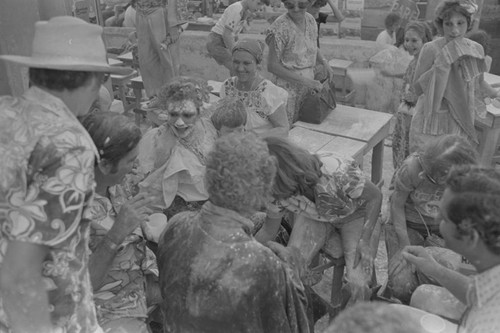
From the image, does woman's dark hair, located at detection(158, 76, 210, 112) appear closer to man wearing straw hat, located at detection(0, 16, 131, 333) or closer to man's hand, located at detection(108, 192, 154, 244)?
man's hand, located at detection(108, 192, 154, 244)

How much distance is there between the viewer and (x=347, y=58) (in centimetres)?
788

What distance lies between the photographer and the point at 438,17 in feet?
13.5

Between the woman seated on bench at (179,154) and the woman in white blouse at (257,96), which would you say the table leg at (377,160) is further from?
the woman seated on bench at (179,154)

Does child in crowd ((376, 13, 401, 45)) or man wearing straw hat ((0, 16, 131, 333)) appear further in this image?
child in crowd ((376, 13, 401, 45))

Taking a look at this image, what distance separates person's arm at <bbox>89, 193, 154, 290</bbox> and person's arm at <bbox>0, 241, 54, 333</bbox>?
61 cm

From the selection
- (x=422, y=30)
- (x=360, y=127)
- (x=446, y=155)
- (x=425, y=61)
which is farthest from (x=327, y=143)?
(x=422, y=30)

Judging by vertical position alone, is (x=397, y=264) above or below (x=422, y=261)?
below

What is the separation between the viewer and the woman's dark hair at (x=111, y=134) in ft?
7.43

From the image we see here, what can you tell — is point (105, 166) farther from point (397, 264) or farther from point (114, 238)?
point (397, 264)

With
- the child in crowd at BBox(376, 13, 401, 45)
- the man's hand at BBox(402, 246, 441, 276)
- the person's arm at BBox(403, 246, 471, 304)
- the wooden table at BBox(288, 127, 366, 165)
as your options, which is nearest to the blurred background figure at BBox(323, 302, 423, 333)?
the person's arm at BBox(403, 246, 471, 304)

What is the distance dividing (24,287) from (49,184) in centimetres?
32

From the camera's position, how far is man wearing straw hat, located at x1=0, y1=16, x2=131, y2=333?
5.00 ft

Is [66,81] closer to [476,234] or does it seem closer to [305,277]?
[476,234]

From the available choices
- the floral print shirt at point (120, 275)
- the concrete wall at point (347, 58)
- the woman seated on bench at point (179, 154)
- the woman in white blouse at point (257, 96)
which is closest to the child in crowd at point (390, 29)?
the concrete wall at point (347, 58)
